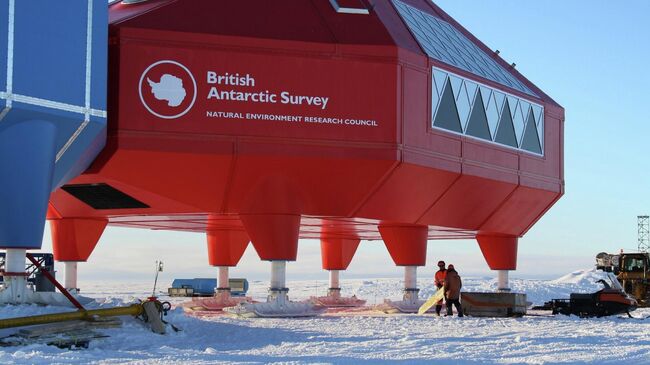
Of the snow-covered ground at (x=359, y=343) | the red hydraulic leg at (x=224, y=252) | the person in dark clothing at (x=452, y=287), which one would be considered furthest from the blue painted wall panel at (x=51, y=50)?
the red hydraulic leg at (x=224, y=252)

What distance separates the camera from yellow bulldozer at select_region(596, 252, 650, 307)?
132 feet

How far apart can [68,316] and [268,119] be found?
10.7 meters

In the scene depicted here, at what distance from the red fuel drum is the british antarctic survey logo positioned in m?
0.03

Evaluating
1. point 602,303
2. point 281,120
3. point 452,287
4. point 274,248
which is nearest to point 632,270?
point 602,303

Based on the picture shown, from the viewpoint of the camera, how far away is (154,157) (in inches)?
1130

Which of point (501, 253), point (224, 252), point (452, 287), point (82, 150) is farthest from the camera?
point (224, 252)

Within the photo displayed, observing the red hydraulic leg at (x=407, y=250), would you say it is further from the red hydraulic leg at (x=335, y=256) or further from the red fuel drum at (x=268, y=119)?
the red hydraulic leg at (x=335, y=256)

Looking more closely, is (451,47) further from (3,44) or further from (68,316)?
(68,316)

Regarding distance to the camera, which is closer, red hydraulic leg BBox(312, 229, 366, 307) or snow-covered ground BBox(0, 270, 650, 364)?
snow-covered ground BBox(0, 270, 650, 364)

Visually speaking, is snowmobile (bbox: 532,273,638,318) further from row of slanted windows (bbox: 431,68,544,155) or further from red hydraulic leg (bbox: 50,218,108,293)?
red hydraulic leg (bbox: 50,218,108,293)

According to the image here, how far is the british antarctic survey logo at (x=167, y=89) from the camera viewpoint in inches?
1127

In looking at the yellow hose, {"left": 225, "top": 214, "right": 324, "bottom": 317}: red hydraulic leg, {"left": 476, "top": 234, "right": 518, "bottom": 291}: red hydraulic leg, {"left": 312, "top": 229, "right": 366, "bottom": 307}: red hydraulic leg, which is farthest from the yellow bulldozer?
the yellow hose

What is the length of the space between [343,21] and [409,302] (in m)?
10.5

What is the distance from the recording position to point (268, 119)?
97.6 feet
